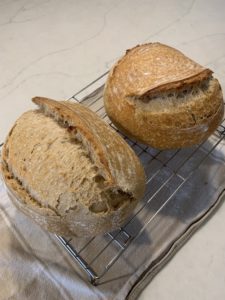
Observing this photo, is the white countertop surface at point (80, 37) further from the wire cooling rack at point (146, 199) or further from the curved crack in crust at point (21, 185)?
the curved crack in crust at point (21, 185)

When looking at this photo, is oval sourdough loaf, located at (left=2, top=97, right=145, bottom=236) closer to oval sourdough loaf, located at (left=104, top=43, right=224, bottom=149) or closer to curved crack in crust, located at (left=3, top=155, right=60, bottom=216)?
curved crack in crust, located at (left=3, top=155, right=60, bottom=216)

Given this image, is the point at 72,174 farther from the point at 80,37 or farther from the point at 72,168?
the point at 80,37

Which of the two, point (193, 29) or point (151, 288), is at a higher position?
point (193, 29)

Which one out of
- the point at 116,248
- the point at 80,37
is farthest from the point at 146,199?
the point at 80,37

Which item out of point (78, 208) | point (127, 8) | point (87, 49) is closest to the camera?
point (78, 208)

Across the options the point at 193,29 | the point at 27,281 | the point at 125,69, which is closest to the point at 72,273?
the point at 27,281

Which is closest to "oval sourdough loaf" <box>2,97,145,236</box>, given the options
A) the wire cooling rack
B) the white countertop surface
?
the wire cooling rack

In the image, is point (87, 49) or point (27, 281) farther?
point (87, 49)

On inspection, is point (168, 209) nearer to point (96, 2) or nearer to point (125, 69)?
point (125, 69)
